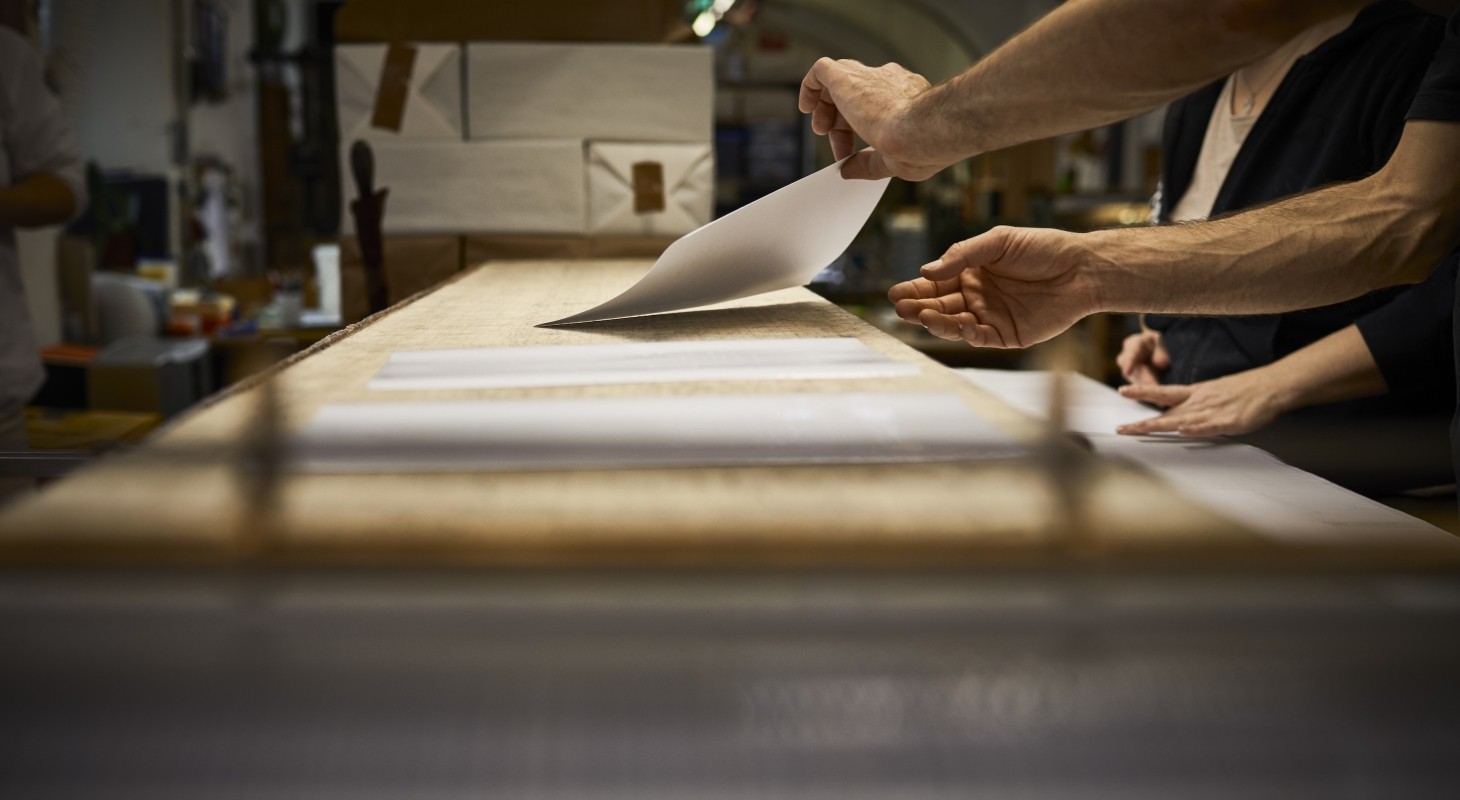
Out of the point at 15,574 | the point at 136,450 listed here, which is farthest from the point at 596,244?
the point at 15,574

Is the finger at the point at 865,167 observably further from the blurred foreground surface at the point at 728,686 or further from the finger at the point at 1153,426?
the blurred foreground surface at the point at 728,686

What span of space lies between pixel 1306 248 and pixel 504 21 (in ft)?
5.75

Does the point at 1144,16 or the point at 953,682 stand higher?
the point at 1144,16

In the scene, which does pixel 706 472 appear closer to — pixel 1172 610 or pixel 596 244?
pixel 1172 610

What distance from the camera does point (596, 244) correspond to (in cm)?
218

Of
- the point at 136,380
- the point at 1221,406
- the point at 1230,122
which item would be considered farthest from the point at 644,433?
the point at 136,380

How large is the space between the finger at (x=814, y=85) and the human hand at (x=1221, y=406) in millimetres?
485

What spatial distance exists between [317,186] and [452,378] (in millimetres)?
5033

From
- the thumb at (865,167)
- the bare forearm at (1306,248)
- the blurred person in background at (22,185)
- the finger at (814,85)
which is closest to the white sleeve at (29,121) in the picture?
the blurred person in background at (22,185)

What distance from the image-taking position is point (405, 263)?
2154mm

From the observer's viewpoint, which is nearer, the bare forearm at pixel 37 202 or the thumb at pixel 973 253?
the thumb at pixel 973 253

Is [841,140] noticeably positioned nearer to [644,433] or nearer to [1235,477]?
[1235,477]

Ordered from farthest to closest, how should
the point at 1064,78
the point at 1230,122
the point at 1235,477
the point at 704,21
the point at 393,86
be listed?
the point at 704,21
the point at 393,86
the point at 1230,122
the point at 1235,477
the point at 1064,78

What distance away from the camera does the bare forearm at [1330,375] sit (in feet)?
3.96
